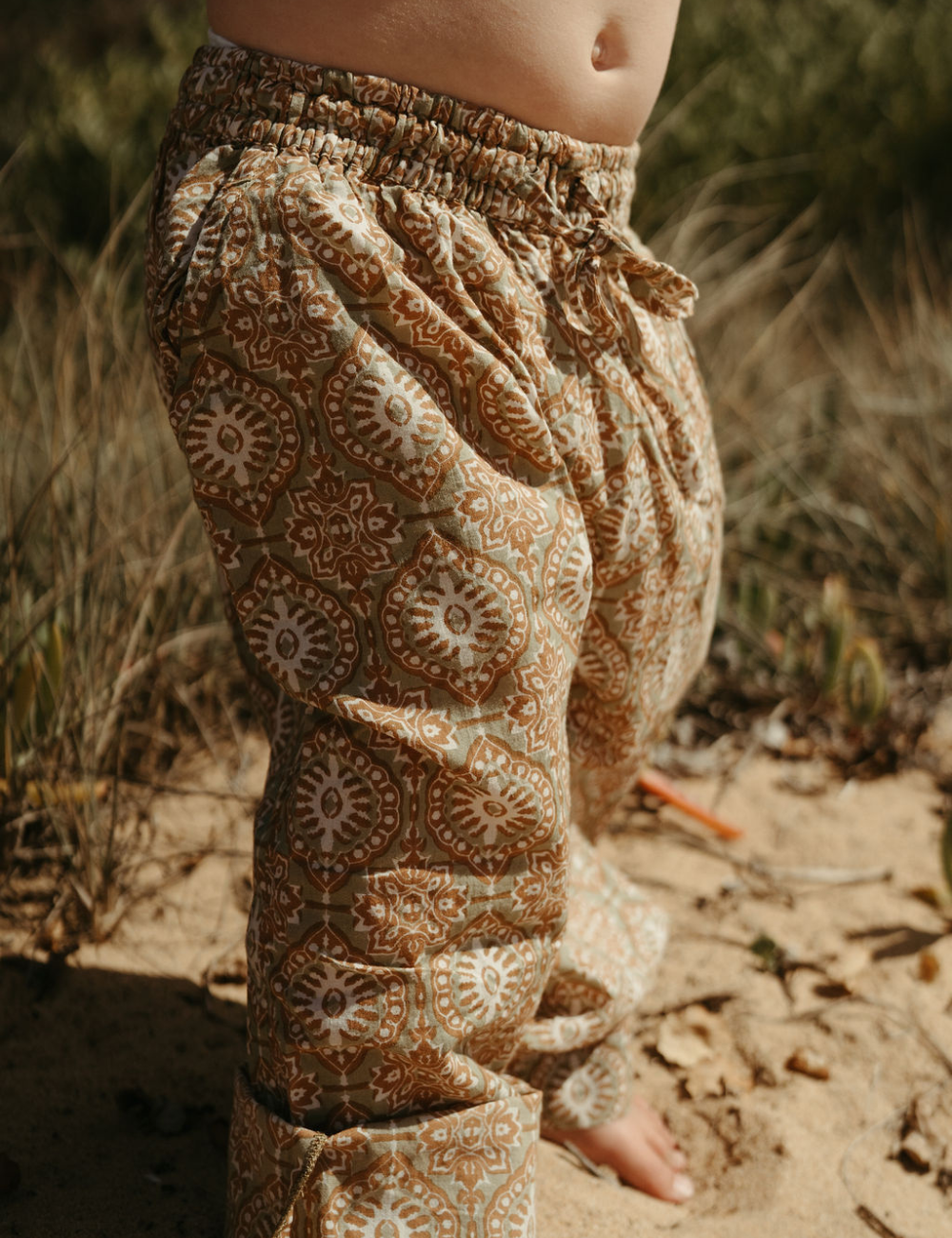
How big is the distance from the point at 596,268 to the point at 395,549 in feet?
1.18

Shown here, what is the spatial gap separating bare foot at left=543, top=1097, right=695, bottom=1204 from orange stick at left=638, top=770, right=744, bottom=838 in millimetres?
763

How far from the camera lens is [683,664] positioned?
1.46 metres

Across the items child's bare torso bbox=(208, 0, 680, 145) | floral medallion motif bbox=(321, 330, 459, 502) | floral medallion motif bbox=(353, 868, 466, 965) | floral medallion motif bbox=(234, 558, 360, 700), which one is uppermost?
child's bare torso bbox=(208, 0, 680, 145)

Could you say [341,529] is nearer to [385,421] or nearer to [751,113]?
[385,421]

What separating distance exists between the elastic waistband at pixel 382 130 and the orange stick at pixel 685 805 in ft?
4.39

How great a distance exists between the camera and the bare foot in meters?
1.51

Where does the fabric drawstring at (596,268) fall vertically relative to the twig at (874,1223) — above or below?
above

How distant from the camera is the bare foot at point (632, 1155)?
1515 millimetres

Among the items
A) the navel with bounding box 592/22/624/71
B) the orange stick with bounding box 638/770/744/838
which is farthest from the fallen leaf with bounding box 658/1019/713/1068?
the navel with bounding box 592/22/624/71

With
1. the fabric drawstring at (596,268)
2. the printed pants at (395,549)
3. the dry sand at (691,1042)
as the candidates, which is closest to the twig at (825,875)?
the dry sand at (691,1042)

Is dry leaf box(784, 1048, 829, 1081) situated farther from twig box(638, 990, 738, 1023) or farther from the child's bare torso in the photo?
the child's bare torso

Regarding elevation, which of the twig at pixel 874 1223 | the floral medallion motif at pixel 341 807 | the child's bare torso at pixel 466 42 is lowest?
the twig at pixel 874 1223

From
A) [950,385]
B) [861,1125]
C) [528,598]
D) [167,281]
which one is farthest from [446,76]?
[950,385]

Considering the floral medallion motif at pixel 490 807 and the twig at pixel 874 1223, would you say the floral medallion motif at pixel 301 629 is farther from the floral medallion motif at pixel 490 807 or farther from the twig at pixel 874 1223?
the twig at pixel 874 1223
